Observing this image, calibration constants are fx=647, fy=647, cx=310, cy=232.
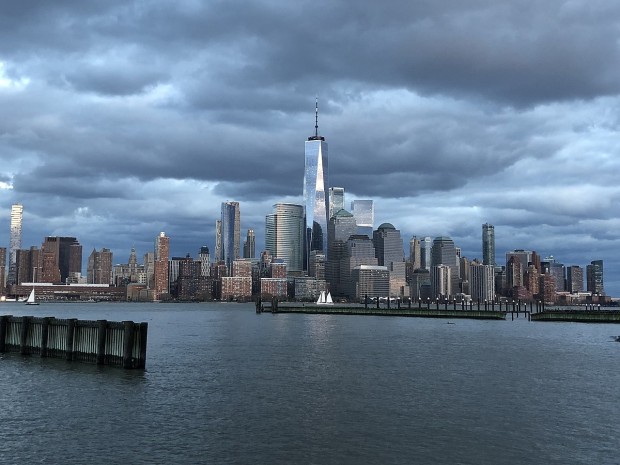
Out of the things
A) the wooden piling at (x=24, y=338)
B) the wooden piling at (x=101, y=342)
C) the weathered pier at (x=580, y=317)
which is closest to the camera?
the wooden piling at (x=101, y=342)

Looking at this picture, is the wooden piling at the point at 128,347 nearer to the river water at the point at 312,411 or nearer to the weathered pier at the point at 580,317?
the river water at the point at 312,411

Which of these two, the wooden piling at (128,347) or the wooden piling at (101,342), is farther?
the wooden piling at (101,342)

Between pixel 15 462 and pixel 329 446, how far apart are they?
1340 centimetres

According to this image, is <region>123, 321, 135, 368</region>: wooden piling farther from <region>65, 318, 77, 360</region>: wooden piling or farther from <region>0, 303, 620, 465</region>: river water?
<region>65, 318, 77, 360</region>: wooden piling

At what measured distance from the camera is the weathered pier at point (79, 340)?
171 ft

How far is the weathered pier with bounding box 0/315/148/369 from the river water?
55.5 inches

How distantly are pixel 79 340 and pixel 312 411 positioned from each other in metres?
27.4

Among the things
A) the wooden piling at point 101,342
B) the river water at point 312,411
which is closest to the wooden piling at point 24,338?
the river water at point 312,411

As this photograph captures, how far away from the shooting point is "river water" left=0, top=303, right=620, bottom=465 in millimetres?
28656

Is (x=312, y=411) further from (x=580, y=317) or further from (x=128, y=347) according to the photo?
(x=580, y=317)

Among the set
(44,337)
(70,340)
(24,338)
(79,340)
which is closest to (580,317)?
(79,340)

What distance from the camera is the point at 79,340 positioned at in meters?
56.4

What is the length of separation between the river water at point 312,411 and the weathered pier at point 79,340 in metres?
1.41

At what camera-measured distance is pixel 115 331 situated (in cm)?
5381
